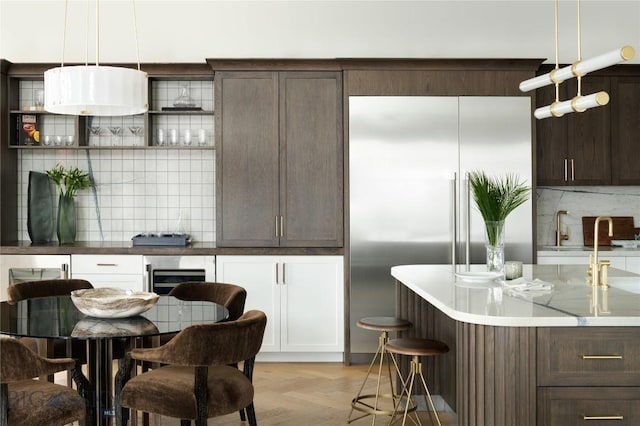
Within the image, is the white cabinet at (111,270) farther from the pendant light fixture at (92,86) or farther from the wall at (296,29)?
the pendant light fixture at (92,86)

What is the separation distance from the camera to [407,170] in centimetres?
571

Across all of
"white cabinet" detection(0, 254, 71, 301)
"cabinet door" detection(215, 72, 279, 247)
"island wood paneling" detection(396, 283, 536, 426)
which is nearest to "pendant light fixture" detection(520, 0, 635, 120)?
"island wood paneling" detection(396, 283, 536, 426)

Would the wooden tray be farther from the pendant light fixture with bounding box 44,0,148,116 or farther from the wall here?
the pendant light fixture with bounding box 44,0,148,116

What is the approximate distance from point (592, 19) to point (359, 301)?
310 cm

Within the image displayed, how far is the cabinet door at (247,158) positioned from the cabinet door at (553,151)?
214 centimetres

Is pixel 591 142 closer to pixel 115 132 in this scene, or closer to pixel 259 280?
pixel 259 280

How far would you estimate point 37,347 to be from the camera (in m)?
4.05

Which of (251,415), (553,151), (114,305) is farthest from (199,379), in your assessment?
(553,151)

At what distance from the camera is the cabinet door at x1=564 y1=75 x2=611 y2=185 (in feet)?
19.9

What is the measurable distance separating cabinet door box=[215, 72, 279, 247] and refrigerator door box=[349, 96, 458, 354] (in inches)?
24.6

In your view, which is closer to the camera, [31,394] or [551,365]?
[551,365]

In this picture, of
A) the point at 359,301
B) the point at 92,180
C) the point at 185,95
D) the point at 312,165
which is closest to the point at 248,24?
the point at 185,95

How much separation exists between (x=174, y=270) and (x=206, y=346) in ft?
9.05

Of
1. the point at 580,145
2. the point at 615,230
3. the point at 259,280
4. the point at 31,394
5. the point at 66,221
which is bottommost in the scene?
the point at 31,394
